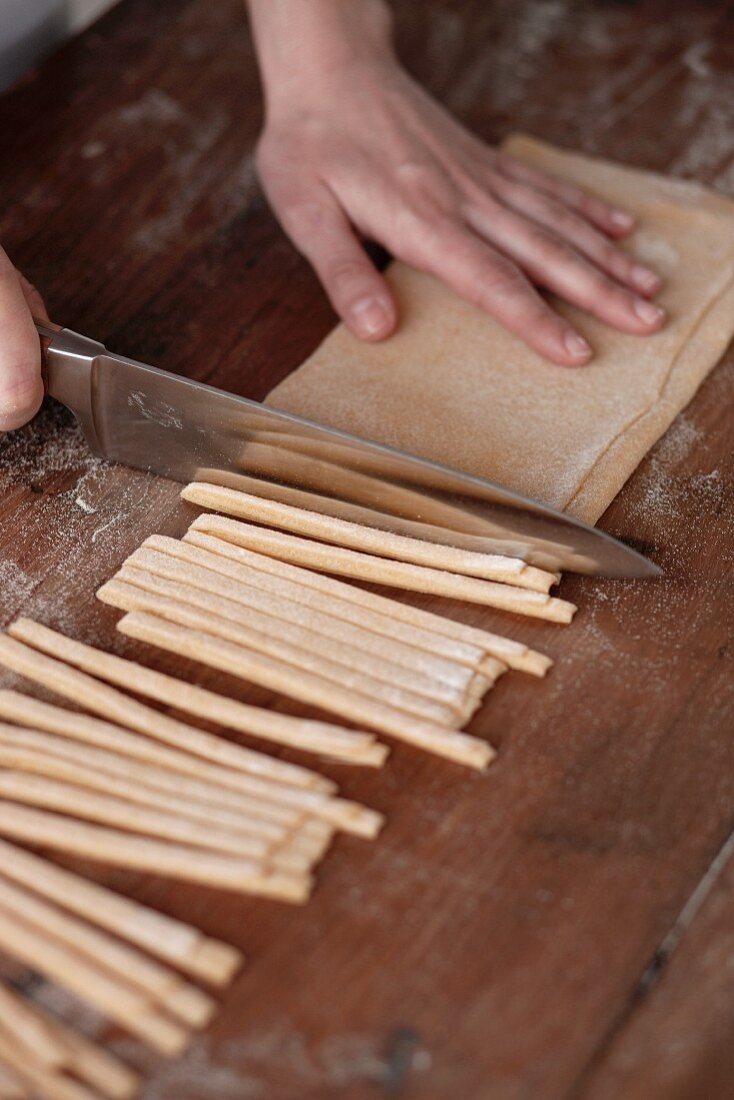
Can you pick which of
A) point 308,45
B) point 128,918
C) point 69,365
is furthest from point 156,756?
point 308,45

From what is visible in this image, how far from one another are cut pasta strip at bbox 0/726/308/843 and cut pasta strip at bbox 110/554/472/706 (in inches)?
9.4

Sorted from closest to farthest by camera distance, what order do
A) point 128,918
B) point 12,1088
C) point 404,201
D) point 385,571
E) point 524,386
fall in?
point 12,1088 → point 128,918 → point 385,571 → point 524,386 → point 404,201

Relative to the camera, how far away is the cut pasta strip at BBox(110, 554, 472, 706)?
4.61ft

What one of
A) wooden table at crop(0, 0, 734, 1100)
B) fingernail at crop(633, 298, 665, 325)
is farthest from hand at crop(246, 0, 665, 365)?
wooden table at crop(0, 0, 734, 1100)

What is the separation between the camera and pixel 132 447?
1.72 m

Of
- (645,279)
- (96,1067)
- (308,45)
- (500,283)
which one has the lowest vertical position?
(645,279)

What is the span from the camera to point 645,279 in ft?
6.59

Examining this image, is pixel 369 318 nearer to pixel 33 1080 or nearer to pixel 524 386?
pixel 524 386

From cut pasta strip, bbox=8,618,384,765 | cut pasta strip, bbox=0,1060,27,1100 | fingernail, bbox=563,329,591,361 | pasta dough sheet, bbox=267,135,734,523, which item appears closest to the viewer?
cut pasta strip, bbox=0,1060,27,1100

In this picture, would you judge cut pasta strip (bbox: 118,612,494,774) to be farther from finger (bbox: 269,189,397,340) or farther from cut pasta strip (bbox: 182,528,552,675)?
finger (bbox: 269,189,397,340)

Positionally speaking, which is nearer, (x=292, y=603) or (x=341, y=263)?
(x=292, y=603)

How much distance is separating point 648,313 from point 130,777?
1.21 meters

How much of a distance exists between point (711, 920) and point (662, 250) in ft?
4.47

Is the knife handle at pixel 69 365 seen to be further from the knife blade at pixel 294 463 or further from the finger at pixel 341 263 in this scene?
the finger at pixel 341 263
